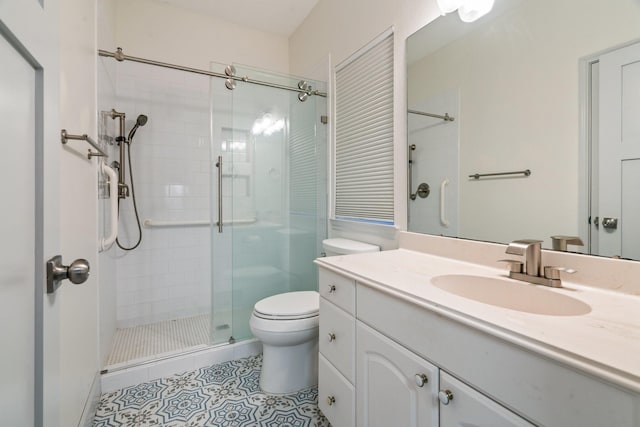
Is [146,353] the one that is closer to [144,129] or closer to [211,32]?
[144,129]

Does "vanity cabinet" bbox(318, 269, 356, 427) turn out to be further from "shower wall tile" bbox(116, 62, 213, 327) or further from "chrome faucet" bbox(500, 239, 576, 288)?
"shower wall tile" bbox(116, 62, 213, 327)

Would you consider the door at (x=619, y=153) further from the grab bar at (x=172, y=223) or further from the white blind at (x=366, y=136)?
the grab bar at (x=172, y=223)

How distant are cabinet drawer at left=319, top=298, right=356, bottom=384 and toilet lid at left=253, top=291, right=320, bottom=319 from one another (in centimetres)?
28

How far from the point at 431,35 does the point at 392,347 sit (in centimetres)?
144

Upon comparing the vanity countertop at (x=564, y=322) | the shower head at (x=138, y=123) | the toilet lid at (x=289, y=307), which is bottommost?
the toilet lid at (x=289, y=307)

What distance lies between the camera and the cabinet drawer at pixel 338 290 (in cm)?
110

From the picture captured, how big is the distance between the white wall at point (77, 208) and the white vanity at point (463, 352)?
0.96 m

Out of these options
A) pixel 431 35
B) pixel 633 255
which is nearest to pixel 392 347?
pixel 633 255

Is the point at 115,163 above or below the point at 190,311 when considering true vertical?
above

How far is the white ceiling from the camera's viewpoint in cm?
235

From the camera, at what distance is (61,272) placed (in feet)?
1.91

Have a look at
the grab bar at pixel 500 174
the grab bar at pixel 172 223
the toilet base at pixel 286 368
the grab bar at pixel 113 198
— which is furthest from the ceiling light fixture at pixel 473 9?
the grab bar at pixel 172 223

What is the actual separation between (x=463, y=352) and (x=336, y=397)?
72 cm

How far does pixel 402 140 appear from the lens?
1619 millimetres
